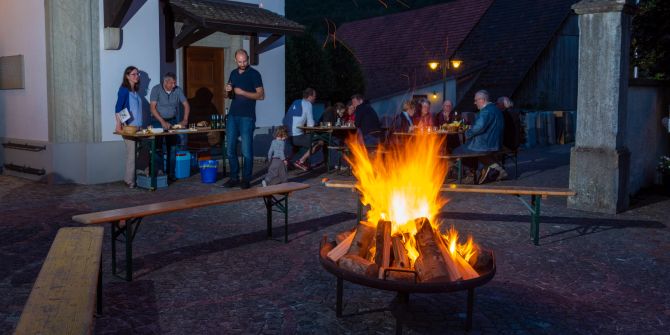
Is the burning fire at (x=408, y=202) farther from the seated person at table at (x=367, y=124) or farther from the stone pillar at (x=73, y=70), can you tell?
the stone pillar at (x=73, y=70)

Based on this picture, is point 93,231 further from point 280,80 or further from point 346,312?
point 280,80

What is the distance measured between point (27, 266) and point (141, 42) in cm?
658

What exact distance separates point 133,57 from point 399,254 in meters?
8.60

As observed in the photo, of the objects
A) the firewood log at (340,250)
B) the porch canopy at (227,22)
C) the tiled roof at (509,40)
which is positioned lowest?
the firewood log at (340,250)

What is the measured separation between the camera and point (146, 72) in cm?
1184

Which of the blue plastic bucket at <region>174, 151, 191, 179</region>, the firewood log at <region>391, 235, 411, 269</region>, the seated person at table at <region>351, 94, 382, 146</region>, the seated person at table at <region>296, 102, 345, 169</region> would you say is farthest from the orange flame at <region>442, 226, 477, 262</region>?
the seated person at table at <region>296, 102, 345, 169</region>

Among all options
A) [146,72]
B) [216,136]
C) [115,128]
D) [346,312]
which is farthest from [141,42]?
[346,312]

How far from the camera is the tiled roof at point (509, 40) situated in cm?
2983

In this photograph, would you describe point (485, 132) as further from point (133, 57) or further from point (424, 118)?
point (133, 57)

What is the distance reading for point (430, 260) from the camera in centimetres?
421

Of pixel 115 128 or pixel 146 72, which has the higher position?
pixel 146 72

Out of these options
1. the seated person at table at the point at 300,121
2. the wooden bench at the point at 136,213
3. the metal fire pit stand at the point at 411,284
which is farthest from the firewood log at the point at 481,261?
the seated person at table at the point at 300,121

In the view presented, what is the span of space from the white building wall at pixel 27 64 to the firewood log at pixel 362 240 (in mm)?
8421

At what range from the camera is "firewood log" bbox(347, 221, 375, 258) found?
14.9 ft
